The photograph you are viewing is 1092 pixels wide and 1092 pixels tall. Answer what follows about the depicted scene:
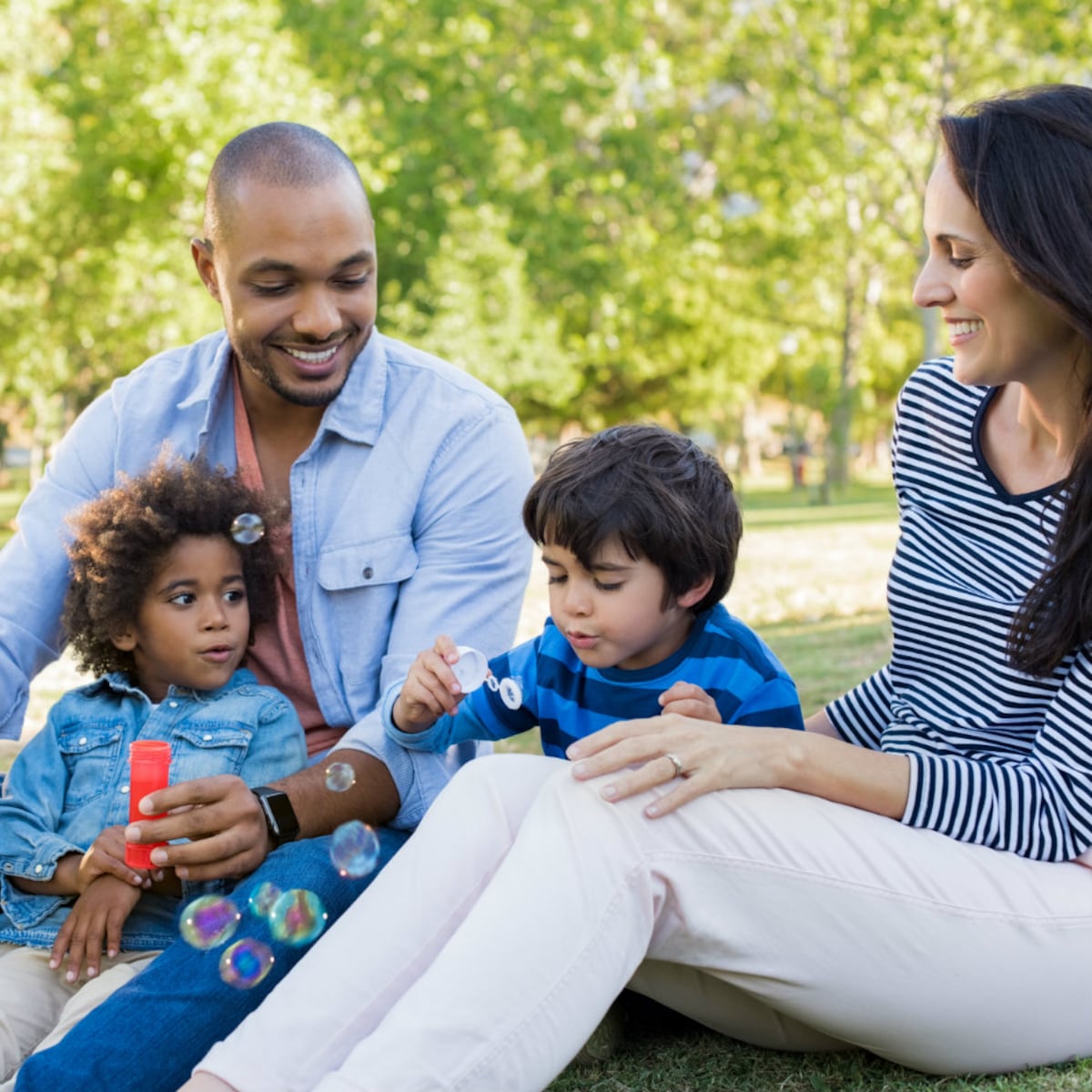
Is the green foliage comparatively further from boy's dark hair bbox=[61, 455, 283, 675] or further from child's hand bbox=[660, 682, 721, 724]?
child's hand bbox=[660, 682, 721, 724]

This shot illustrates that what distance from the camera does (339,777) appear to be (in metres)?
2.91

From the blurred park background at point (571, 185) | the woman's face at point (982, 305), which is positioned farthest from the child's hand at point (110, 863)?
the blurred park background at point (571, 185)

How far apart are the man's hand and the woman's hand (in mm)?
778

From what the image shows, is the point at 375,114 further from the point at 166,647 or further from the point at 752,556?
the point at 166,647

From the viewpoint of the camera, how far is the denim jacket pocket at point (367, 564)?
131 inches

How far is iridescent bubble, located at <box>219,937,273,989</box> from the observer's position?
98.4 inches

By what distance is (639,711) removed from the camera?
9.28 feet

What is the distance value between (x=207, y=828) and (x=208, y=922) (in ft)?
0.77

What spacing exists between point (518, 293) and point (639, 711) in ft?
70.7

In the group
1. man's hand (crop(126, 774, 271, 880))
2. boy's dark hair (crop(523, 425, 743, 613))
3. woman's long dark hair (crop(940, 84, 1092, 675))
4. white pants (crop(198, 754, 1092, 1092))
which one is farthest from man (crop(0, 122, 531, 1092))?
woman's long dark hair (crop(940, 84, 1092, 675))

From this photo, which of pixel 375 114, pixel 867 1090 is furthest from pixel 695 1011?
pixel 375 114

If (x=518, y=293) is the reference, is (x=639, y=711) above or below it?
above

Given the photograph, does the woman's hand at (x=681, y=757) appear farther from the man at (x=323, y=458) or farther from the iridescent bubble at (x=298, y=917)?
the man at (x=323, y=458)

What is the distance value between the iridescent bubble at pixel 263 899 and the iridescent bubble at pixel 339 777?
28 centimetres
